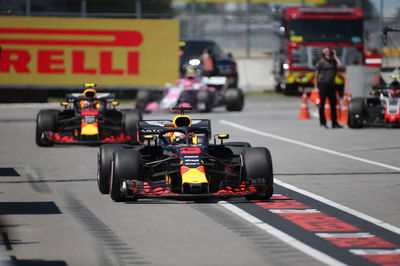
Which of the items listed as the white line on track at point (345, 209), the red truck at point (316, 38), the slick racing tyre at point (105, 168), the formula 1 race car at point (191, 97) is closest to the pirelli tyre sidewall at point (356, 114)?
the formula 1 race car at point (191, 97)

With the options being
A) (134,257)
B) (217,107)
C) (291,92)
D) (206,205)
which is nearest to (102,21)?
(217,107)

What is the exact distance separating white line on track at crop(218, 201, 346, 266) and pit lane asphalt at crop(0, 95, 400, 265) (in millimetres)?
91

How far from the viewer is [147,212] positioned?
1238 cm

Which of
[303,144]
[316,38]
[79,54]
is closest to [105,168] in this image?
[303,144]

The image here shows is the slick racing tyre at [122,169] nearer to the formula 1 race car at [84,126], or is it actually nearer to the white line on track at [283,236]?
the white line on track at [283,236]

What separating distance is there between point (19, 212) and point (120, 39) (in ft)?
76.5

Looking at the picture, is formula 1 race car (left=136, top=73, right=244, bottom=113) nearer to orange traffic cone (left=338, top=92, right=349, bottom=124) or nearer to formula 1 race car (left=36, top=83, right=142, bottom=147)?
orange traffic cone (left=338, top=92, right=349, bottom=124)

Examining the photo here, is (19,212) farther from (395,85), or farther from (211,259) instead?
(395,85)

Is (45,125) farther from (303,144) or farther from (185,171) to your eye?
(185,171)

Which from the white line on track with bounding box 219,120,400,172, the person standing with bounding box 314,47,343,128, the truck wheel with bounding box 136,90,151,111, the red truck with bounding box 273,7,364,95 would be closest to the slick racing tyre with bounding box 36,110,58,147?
the white line on track with bounding box 219,120,400,172

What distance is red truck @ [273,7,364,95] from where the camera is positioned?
39.8m

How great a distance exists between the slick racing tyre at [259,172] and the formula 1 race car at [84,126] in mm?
7736

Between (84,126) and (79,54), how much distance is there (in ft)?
48.5

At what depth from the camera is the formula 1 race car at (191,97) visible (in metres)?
29.3
